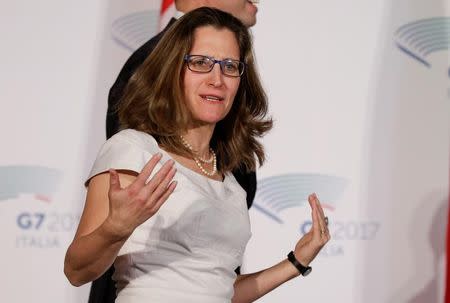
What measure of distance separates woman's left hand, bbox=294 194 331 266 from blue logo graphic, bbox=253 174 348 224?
1.13 metres

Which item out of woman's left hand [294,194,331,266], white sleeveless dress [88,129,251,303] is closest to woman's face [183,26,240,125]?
white sleeveless dress [88,129,251,303]

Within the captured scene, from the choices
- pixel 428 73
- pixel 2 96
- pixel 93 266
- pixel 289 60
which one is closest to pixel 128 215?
pixel 93 266

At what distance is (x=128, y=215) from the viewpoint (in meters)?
1.39

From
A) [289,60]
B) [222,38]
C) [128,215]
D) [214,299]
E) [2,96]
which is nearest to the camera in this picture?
[128,215]

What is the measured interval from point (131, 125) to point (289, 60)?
62.5 inches

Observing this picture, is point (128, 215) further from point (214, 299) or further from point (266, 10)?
point (266, 10)

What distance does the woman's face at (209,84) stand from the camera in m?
1.78

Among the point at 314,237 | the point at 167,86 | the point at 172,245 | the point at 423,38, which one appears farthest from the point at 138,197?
the point at 423,38

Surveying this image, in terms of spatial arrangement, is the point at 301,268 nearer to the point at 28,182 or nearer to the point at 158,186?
the point at 158,186

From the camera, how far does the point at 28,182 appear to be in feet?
9.73

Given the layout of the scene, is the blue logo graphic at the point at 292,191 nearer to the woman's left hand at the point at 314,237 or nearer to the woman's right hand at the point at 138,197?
the woman's left hand at the point at 314,237

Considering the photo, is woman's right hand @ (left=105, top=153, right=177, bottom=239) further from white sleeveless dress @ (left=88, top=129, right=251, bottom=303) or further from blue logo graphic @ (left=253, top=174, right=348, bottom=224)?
blue logo graphic @ (left=253, top=174, right=348, bottom=224)

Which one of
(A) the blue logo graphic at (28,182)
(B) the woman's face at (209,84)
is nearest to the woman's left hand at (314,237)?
(B) the woman's face at (209,84)

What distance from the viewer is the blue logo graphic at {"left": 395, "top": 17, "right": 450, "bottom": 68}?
3322mm
